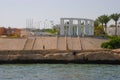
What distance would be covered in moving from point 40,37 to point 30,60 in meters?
21.2

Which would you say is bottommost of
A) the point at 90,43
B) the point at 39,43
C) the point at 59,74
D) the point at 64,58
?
the point at 59,74

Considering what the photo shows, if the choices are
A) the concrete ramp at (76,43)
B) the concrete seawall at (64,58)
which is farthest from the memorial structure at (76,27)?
the concrete seawall at (64,58)

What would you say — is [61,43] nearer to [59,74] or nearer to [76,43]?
[76,43]

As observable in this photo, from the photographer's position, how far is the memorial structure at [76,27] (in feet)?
252

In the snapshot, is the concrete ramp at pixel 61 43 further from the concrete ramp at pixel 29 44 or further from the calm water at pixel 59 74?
the calm water at pixel 59 74

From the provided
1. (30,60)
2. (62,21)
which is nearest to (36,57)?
(30,60)

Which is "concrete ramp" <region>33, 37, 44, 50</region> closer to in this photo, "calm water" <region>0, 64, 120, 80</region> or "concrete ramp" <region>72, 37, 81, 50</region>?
"concrete ramp" <region>72, 37, 81, 50</region>

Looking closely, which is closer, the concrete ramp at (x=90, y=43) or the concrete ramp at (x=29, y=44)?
the concrete ramp at (x=29, y=44)

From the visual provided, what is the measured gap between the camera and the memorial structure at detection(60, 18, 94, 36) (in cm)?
7681

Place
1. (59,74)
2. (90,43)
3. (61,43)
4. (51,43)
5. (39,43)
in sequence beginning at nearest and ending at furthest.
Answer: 1. (59,74)
2. (61,43)
3. (39,43)
4. (51,43)
5. (90,43)

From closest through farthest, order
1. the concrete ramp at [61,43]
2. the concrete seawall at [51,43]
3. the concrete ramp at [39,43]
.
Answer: the concrete ramp at [61,43], the concrete ramp at [39,43], the concrete seawall at [51,43]

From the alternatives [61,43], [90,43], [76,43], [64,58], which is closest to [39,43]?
[61,43]

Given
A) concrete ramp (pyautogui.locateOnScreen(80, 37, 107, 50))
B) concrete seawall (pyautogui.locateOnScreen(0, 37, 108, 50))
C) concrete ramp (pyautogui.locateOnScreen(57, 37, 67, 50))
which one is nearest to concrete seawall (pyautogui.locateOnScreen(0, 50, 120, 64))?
concrete ramp (pyautogui.locateOnScreen(57, 37, 67, 50))

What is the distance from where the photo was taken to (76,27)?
81625mm
